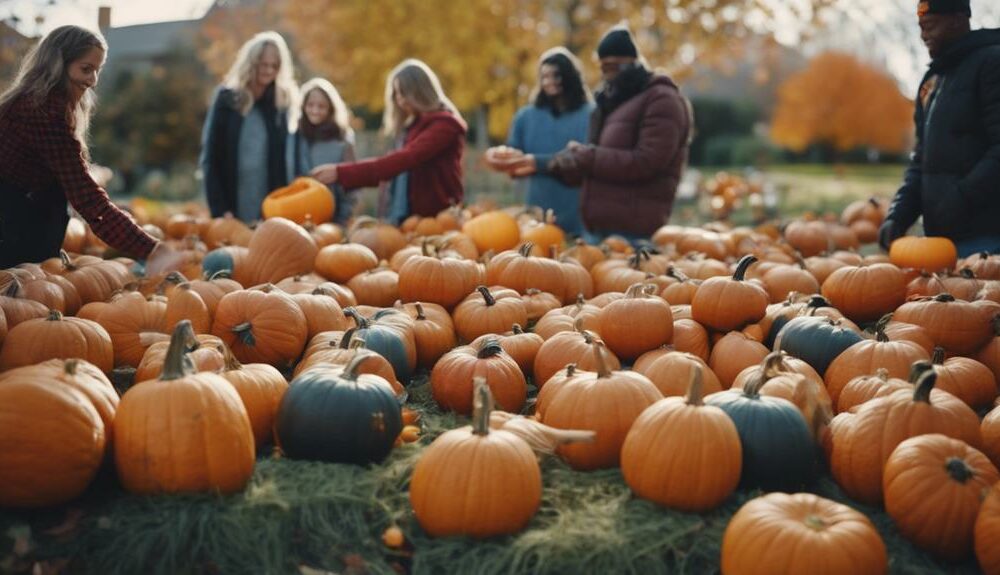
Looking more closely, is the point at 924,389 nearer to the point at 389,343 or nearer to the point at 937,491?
the point at 937,491

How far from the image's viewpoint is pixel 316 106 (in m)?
7.05

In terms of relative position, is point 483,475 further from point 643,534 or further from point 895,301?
point 895,301

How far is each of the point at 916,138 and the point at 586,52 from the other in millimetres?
9428

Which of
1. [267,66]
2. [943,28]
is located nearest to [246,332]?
[267,66]

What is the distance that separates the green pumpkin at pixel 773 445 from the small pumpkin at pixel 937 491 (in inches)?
10.2

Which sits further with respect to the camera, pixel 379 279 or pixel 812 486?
pixel 379 279

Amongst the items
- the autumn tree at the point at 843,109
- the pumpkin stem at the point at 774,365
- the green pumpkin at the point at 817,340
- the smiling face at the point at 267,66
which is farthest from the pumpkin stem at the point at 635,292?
the autumn tree at the point at 843,109

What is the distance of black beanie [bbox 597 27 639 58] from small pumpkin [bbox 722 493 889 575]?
169 inches

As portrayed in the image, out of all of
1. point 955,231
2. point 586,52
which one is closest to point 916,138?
point 955,231

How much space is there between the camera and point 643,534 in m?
2.42

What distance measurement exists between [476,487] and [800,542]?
878 millimetres

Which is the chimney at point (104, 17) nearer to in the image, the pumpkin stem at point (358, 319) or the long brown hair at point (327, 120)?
the long brown hair at point (327, 120)

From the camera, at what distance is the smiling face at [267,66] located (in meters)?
6.48

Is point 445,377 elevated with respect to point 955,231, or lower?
lower
